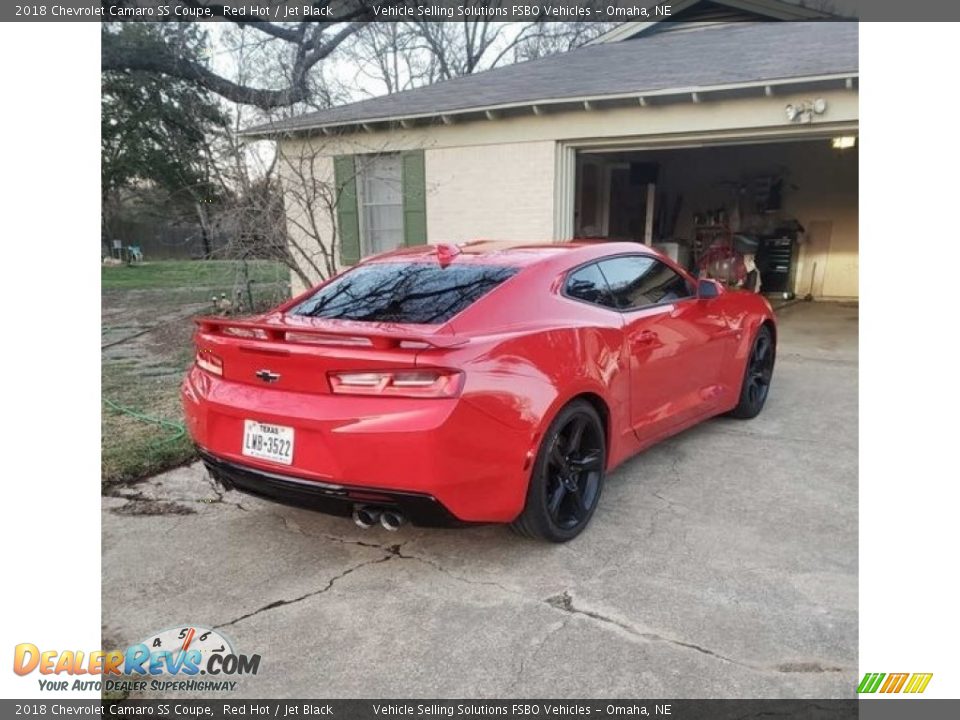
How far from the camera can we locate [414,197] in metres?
9.10

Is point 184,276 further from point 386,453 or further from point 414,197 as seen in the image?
point 386,453

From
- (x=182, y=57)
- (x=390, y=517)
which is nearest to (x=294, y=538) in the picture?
(x=390, y=517)

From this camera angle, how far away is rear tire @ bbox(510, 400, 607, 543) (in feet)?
9.14

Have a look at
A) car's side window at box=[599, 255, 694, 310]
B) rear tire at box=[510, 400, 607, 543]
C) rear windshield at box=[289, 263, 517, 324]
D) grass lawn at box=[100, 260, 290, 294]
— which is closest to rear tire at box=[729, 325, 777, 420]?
car's side window at box=[599, 255, 694, 310]

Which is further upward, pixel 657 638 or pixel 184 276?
pixel 184 276

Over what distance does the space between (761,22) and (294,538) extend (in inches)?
491

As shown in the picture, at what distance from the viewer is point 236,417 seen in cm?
266

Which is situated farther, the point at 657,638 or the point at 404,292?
the point at 404,292

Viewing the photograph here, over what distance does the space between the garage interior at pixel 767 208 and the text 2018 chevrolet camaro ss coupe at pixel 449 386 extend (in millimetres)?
8215

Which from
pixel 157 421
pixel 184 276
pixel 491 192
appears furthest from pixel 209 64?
pixel 157 421

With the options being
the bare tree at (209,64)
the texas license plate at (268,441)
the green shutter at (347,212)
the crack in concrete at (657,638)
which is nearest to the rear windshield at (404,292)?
Answer: the texas license plate at (268,441)

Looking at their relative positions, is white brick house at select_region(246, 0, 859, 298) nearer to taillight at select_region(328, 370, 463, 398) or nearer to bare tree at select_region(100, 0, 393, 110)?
taillight at select_region(328, 370, 463, 398)

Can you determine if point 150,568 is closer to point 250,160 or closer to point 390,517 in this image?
point 390,517

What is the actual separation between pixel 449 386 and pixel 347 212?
774 cm
